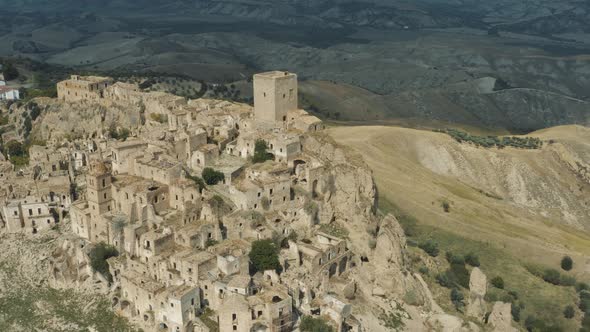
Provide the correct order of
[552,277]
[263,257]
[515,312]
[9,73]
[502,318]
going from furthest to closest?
1. [9,73]
2. [552,277]
3. [515,312]
4. [502,318]
5. [263,257]

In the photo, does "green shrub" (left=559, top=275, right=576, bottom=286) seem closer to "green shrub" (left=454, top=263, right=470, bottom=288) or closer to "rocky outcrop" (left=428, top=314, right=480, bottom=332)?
"green shrub" (left=454, top=263, right=470, bottom=288)

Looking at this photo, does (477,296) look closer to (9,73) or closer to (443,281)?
(443,281)

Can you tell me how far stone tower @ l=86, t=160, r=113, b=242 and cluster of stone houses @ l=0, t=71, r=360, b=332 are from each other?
91mm

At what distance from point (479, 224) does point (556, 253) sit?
956 cm

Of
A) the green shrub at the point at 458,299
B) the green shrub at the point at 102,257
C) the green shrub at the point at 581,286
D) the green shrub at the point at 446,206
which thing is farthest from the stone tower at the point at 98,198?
the green shrub at the point at 581,286

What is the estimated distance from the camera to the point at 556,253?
73500 mm

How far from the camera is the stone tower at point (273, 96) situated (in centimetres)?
6638

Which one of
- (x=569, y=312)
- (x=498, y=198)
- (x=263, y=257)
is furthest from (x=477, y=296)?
(x=498, y=198)

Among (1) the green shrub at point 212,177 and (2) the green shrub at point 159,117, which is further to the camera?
(2) the green shrub at point 159,117

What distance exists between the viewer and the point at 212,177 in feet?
183

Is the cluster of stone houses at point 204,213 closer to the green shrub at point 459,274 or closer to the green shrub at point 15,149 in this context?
the green shrub at point 15,149

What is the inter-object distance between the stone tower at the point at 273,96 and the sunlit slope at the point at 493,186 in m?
18.5

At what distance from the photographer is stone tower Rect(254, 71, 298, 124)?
66.4 metres

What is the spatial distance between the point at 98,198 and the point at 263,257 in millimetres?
15919
